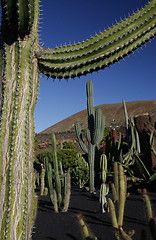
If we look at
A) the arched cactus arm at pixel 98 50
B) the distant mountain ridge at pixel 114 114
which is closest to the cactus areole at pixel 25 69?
the arched cactus arm at pixel 98 50

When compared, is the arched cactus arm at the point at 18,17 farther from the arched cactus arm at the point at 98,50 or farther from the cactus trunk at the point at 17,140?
the arched cactus arm at the point at 98,50

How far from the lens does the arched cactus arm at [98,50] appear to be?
217 cm

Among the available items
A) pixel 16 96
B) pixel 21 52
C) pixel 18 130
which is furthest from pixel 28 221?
pixel 21 52

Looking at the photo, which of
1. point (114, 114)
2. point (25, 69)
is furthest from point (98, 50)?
point (114, 114)

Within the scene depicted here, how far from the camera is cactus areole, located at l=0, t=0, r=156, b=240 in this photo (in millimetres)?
1886

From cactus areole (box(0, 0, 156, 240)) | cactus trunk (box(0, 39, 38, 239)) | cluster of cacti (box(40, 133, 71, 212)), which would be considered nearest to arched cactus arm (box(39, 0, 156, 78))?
cactus areole (box(0, 0, 156, 240))

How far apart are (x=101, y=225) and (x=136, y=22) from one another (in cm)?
265

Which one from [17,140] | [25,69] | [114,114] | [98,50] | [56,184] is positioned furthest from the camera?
[114,114]

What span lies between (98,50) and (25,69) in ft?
1.98

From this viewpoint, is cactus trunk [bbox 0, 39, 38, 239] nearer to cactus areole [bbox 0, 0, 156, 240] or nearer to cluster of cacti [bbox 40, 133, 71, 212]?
cactus areole [bbox 0, 0, 156, 240]

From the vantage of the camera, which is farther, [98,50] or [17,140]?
[98,50]

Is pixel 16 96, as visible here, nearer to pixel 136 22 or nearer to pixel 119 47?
pixel 119 47

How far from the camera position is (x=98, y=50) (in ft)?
7.26

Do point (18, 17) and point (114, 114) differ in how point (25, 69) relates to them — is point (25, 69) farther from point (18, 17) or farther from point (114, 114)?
point (114, 114)
